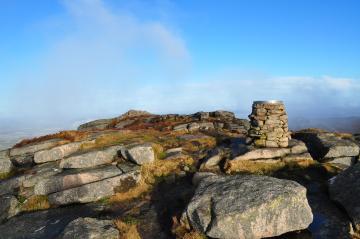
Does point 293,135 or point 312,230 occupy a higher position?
point 293,135

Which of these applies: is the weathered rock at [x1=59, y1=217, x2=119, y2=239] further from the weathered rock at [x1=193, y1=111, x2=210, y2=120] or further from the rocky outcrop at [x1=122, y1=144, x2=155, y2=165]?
the weathered rock at [x1=193, y1=111, x2=210, y2=120]

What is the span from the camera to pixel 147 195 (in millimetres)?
22516

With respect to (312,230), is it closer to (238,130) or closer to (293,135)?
(293,135)

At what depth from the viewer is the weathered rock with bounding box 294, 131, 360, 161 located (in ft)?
88.3

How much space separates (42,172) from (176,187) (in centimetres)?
986

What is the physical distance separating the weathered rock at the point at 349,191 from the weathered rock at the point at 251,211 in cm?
218

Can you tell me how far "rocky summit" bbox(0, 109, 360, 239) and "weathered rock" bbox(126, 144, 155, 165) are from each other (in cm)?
8

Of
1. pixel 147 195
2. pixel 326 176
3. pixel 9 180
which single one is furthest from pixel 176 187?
pixel 9 180

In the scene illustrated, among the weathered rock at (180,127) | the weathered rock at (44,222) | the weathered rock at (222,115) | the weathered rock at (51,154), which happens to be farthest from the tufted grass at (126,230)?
the weathered rock at (222,115)

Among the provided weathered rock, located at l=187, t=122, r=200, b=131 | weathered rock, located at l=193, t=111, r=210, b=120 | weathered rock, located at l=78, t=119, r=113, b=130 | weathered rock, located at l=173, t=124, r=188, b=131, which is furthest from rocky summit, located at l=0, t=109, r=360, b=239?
weathered rock, located at l=78, t=119, r=113, b=130

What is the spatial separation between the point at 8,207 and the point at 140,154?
30.6 ft

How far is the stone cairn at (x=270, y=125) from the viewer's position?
26.8 meters

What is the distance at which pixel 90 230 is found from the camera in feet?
53.7

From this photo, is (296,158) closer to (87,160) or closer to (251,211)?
(251,211)
